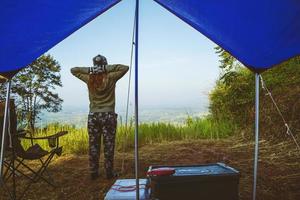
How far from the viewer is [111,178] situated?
15.2 feet

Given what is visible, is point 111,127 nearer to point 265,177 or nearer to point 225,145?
point 265,177

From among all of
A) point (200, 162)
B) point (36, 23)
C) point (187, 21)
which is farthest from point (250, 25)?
point (200, 162)

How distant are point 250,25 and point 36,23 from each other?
169cm

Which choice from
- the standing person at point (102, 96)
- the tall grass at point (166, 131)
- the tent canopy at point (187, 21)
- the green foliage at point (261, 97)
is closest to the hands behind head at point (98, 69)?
the standing person at point (102, 96)

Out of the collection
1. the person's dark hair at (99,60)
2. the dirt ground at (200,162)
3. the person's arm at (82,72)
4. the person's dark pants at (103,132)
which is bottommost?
the dirt ground at (200,162)

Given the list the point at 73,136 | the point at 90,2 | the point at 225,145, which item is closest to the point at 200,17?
the point at 90,2

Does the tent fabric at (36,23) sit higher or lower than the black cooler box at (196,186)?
higher

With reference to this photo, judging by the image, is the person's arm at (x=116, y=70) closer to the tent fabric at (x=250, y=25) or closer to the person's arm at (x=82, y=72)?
the person's arm at (x=82, y=72)

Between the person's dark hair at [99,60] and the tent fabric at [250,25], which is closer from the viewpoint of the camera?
the tent fabric at [250,25]

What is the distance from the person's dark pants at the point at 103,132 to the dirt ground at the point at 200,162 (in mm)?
244

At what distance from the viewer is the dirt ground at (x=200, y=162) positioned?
4086 millimetres

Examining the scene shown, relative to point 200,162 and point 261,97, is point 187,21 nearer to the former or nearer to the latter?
point 200,162

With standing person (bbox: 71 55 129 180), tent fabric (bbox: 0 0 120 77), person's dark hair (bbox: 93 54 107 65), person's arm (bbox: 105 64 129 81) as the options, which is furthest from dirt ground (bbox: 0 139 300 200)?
tent fabric (bbox: 0 0 120 77)

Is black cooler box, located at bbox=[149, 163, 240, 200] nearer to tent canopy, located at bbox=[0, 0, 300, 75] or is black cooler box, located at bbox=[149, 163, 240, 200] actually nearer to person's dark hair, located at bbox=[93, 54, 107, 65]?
tent canopy, located at bbox=[0, 0, 300, 75]
